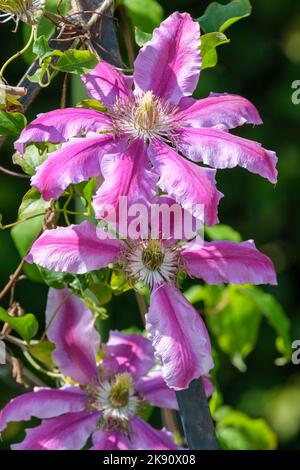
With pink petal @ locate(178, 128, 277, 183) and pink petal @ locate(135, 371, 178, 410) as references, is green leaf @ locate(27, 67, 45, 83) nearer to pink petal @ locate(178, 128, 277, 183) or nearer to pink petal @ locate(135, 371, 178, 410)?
pink petal @ locate(178, 128, 277, 183)

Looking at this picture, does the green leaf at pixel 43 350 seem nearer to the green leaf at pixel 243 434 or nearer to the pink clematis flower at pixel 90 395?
the pink clematis flower at pixel 90 395

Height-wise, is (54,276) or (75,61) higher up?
(75,61)

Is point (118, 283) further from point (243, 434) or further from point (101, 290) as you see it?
point (243, 434)

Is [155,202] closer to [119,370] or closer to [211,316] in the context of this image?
[119,370]

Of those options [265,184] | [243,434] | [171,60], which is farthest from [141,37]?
[265,184]

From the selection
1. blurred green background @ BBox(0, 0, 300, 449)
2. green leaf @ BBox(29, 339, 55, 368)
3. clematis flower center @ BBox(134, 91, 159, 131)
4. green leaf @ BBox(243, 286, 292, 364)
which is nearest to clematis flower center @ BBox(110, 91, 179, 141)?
clematis flower center @ BBox(134, 91, 159, 131)

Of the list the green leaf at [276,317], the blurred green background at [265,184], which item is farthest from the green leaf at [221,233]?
the blurred green background at [265,184]
